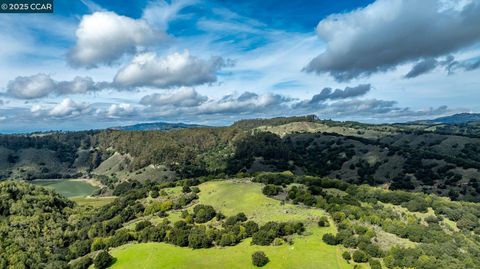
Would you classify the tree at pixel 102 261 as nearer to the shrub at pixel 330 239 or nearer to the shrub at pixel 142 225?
the shrub at pixel 142 225

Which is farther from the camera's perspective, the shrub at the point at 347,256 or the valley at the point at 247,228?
the valley at the point at 247,228

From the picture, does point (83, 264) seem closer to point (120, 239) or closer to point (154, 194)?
point (120, 239)

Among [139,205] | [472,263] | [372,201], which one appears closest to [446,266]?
[472,263]

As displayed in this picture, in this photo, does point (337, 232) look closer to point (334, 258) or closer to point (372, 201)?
point (334, 258)

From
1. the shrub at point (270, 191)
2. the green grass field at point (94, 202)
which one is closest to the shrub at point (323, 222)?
the shrub at point (270, 191)

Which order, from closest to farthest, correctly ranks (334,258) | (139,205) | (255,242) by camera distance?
1. (334,258)
2. (255,242)
3. (139,205)

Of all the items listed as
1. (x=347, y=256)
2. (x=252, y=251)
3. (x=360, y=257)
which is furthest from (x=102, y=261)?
(x=360, y=257)

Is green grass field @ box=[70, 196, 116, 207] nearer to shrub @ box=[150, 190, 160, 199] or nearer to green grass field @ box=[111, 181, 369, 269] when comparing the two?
shrub @ box=[150, 190, 160, 199]
